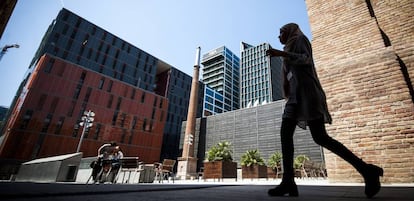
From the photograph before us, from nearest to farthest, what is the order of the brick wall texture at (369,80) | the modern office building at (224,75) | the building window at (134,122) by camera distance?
the brick wall texture at (369,80) → the building window at (134,122) → the modern office building at (224,75)

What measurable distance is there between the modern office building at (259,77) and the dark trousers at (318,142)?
55.8m

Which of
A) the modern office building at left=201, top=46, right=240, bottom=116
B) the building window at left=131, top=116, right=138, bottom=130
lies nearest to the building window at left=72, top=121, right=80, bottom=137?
the building window at left=131, top=116, right=138, bottom=130

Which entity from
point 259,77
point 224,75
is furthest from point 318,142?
point 224,75

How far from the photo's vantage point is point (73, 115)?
98.2 ft

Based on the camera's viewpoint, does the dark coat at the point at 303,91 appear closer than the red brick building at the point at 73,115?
Yes

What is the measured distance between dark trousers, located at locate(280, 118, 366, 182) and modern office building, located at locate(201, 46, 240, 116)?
60.0m

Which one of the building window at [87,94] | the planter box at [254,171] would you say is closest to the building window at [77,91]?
the building window at [87,94]

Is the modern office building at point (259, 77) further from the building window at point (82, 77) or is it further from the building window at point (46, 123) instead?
the building window at point (46, 123)

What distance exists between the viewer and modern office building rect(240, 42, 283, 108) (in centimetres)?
5819

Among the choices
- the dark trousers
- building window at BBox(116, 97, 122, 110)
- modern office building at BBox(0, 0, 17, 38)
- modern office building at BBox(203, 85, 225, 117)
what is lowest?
the dark trousers

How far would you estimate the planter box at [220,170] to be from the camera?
27.8ft

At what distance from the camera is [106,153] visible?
7.01 metres

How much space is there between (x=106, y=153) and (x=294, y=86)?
22.8 feet

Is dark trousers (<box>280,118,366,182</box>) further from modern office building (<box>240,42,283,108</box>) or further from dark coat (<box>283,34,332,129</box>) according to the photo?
modern office building (<box>240,42,283,108</box>)
